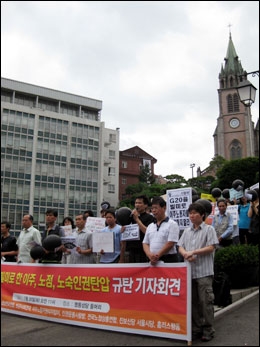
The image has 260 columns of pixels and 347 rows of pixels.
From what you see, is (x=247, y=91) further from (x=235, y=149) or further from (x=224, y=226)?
(x=235, y=149)

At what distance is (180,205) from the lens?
6160 mm

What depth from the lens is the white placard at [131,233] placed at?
5.61 metres

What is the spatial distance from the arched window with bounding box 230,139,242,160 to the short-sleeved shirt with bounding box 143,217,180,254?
236ft

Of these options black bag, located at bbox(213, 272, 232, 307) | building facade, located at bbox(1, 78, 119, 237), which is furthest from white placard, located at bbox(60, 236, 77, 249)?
building facade, located at bbox(1, 78, 119, 237)

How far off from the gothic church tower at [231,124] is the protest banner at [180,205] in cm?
6865

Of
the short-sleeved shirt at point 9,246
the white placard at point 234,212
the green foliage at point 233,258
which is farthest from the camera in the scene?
the white placard at point 234,212

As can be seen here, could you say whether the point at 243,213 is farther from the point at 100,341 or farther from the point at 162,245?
the point at 100,341

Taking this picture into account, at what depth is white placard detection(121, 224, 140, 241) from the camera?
561cm

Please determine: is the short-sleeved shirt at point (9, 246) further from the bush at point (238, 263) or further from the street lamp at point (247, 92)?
the street lamp at point (247, 92)

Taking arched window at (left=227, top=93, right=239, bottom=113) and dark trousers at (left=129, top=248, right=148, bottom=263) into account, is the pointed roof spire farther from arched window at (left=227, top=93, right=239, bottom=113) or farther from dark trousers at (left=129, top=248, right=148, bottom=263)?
dark trousers at (left=129, top=248, right=148, bottom=263)

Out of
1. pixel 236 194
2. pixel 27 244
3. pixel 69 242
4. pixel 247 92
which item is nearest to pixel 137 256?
pixel 69 242

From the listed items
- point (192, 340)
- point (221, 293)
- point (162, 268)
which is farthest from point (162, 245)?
point (221, 293)

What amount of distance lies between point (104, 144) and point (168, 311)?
185 feet

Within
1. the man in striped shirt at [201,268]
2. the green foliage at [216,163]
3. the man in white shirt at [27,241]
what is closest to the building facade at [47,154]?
the green foliage at [216,163]
